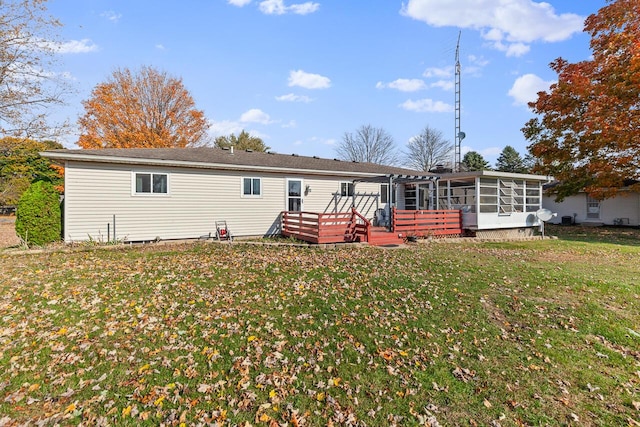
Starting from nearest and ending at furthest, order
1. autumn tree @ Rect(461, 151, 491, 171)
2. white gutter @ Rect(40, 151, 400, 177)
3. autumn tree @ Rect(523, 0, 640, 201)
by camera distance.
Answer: white gutter @ Rect(40, 151, 400, 177), autumn tree @ Rect(523, 0, 640, 201), autumn tree @ Rect(461, 151, 491, 171)

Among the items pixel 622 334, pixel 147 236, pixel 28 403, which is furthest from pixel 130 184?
pixel 622 334

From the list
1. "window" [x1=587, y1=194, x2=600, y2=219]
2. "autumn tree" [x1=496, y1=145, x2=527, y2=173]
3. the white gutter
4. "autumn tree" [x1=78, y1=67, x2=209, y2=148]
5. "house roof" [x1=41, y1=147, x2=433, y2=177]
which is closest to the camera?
the white gutter

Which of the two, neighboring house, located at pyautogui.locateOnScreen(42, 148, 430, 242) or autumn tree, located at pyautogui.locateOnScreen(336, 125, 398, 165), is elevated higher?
autumn tree, located at pyautogui.locateOnScreen(336, 125, 398, 165)

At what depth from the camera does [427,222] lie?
12906mm

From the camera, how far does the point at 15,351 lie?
12.2 ft

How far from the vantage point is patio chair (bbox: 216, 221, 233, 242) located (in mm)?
11423

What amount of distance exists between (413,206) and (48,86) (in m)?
16.1

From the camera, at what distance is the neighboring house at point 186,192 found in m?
9.60

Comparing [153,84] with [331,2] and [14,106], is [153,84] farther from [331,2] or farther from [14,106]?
[331,2]

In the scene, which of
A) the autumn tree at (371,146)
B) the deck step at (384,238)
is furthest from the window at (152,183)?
the autumn tree at (371,146)

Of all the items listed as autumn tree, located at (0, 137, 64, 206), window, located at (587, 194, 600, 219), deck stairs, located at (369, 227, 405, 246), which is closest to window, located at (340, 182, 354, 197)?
deck stairs, located at (369, 227, 405, 246)

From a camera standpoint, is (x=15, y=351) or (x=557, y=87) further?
(x=557, y=87)

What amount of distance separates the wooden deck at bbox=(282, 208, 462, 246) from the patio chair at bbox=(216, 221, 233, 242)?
239 centimetres

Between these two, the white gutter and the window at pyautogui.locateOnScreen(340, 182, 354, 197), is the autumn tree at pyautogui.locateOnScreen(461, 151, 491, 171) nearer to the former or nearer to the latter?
the window at pyautogui.locateOnScreen(340, 182, 354, 197)
